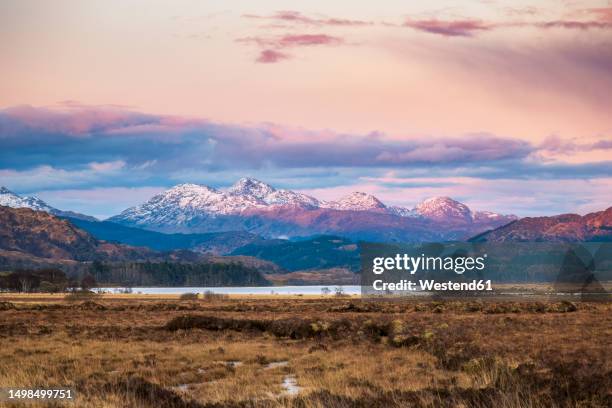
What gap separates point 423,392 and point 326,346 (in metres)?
18.9

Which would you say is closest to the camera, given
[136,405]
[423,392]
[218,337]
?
[136,405]

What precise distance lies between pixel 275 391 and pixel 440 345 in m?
13.3

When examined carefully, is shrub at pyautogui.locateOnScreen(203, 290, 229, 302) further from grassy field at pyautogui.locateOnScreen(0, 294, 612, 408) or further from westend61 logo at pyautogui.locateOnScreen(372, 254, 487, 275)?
grassy field at pyautogui.locateOnScreen(0, 294, 612, 408)

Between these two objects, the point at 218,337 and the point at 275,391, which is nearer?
the point at 275,391

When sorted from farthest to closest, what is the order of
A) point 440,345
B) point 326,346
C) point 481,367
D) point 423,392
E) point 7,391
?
1. point 326,346
2. point 440,345
3. point 481,367
4. point 7,391
5. point 423,392

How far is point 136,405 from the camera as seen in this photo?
53.3 ft

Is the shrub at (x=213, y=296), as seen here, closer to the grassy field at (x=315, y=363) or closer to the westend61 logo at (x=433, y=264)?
the westend61 logo at (x=433, y=264)

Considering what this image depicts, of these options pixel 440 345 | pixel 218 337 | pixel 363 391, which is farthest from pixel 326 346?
pixel 363 391

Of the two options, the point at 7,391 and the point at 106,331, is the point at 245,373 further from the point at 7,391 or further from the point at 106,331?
the point at 106,331

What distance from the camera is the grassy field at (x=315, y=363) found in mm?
17031

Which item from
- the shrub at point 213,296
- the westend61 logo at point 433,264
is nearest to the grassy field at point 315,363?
the westend61 logo at point 433,264

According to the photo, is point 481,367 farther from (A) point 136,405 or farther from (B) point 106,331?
(B) point 106,331

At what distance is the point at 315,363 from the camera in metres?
29.3

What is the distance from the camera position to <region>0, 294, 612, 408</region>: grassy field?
17.0 meters
